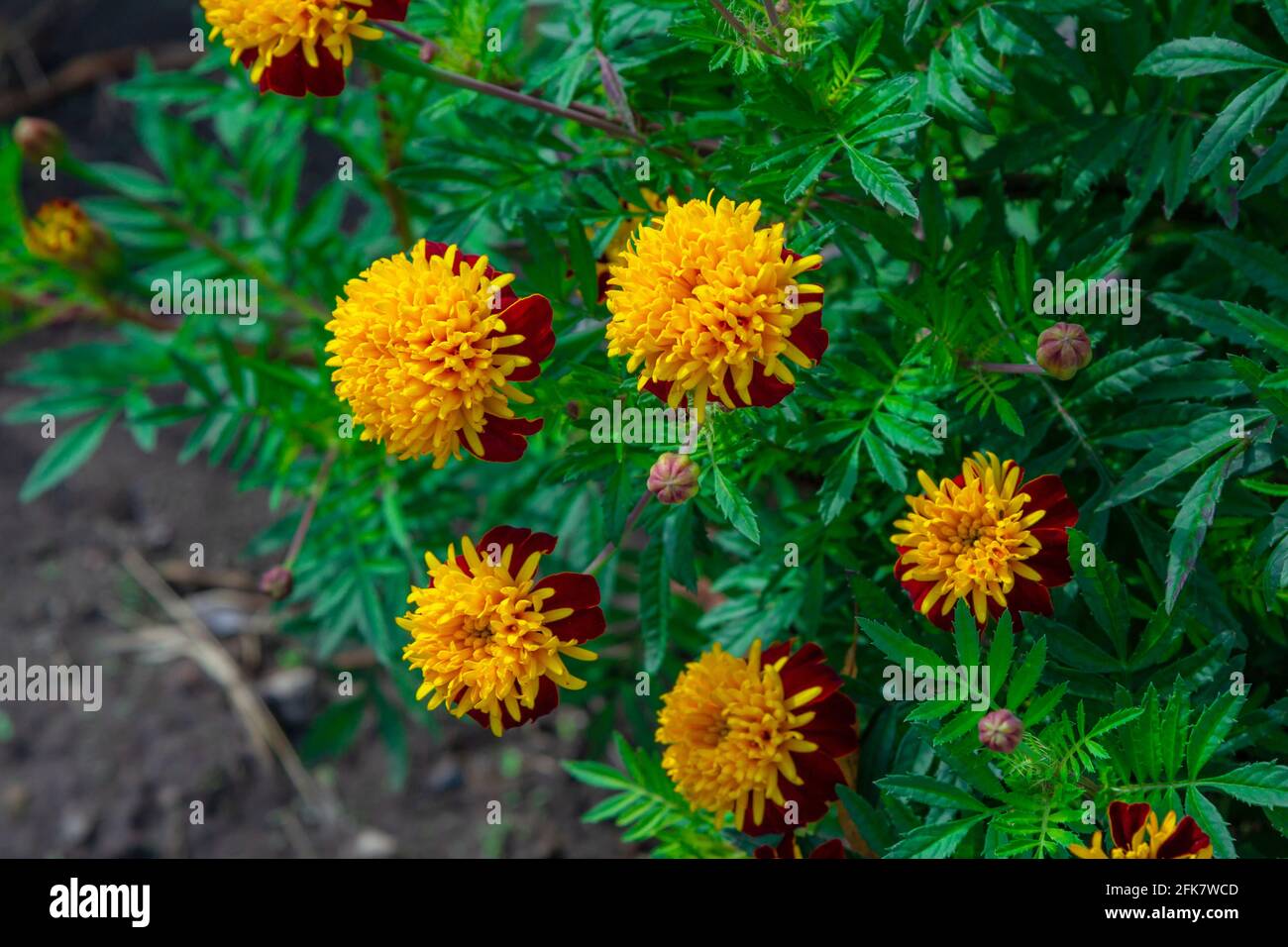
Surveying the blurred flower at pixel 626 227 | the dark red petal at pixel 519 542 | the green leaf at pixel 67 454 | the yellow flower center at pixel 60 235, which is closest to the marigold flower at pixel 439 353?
the dark red petal at pixel 519 542

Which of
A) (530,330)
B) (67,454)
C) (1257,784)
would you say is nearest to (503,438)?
(530,330)

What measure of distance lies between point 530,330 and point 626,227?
0.39m

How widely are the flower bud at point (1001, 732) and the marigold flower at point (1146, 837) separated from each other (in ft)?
0.38

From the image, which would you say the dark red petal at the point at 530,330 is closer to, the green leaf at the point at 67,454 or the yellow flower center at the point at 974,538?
the yellow flower center at the point at 974,538

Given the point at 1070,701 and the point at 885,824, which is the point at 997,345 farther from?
the point at 885,824

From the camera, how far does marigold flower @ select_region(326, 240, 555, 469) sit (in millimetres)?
1299

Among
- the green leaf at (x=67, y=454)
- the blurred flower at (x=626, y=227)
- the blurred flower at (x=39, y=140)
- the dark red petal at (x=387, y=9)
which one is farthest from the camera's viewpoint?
the green leaf at (x=67, y=454)

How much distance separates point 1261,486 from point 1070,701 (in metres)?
0.34

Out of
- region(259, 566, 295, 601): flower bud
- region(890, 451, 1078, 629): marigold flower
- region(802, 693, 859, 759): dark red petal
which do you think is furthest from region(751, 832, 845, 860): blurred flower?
region(259, 566, 295, 601): flower bud

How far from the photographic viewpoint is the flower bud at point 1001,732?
1220 millimetres

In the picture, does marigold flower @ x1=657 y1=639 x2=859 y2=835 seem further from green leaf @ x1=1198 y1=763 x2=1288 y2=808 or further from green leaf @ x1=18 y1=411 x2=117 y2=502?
green leaf @ x1=18 y1=411 x2=117 y2=502

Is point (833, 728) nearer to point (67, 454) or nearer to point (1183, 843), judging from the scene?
point (1183, 843)

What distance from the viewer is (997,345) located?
1488 mm
